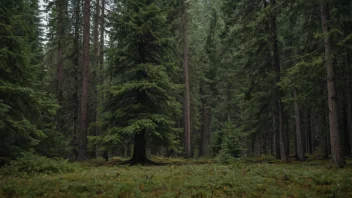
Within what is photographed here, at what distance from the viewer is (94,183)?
9164 millimetres

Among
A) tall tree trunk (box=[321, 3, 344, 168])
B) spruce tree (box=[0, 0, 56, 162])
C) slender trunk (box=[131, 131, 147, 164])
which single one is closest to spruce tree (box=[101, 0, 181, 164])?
slender trunk (box=[131, 131, 147, 164])

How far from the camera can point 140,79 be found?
20062 mm

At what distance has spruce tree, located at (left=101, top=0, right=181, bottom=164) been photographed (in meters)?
19.0

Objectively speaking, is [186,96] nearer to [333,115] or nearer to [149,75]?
[149,75]

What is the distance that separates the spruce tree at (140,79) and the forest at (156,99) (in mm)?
89

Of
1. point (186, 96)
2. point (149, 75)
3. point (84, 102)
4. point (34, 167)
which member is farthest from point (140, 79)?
point (34, 167)

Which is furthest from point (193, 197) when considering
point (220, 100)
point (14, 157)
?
point (220, 100)

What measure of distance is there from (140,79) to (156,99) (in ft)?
5.98

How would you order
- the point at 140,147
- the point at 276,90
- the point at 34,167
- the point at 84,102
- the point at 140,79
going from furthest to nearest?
the point at 276,90 → the point at 140,79 → the point at 140,147 → the point at 84,102 → the point at 34,167

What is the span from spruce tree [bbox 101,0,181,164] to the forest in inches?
3.5

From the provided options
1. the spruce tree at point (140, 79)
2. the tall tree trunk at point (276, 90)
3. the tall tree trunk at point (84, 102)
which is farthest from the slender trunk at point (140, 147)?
the tall tree trunk at point (276, 90)

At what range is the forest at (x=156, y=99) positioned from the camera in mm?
9406

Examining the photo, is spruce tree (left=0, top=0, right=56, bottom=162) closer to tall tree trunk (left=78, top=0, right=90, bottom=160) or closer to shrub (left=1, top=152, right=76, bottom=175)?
shrub (left=1, top=152, right=76, bottom=175)

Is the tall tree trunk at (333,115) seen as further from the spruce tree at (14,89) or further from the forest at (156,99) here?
the spruce tree at (14,89)
